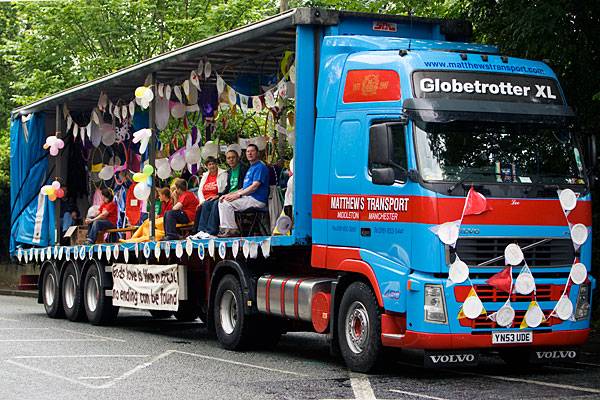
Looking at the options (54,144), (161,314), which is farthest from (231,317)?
(54,144)

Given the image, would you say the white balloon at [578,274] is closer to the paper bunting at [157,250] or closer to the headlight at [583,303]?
the headlight at [583,303]

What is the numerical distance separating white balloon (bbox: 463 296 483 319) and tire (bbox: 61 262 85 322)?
1072 centimetres

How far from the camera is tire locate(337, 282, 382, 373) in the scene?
12.6m

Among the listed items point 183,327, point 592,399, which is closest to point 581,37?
point 592,399

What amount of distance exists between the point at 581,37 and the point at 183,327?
819cm

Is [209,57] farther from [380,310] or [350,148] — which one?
[380,310]

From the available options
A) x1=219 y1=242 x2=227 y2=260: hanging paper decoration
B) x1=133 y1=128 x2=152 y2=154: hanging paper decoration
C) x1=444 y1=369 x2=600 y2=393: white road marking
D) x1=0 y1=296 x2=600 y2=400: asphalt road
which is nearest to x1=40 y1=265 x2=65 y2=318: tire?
x1=133 y1=128 x2=152 y2=154: hanging paper decoration

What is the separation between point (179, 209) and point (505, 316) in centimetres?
747

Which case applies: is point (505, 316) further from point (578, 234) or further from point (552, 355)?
point (578, 234)

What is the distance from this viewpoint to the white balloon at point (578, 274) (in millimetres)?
12766

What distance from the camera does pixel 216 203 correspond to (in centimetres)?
1686

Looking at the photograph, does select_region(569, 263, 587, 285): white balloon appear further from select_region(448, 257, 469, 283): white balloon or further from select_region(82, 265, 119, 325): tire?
select_region(82, 265, 119, 325): tire

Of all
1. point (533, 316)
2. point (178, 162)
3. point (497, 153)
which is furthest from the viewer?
point (178, 162)

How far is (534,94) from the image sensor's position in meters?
13.1
